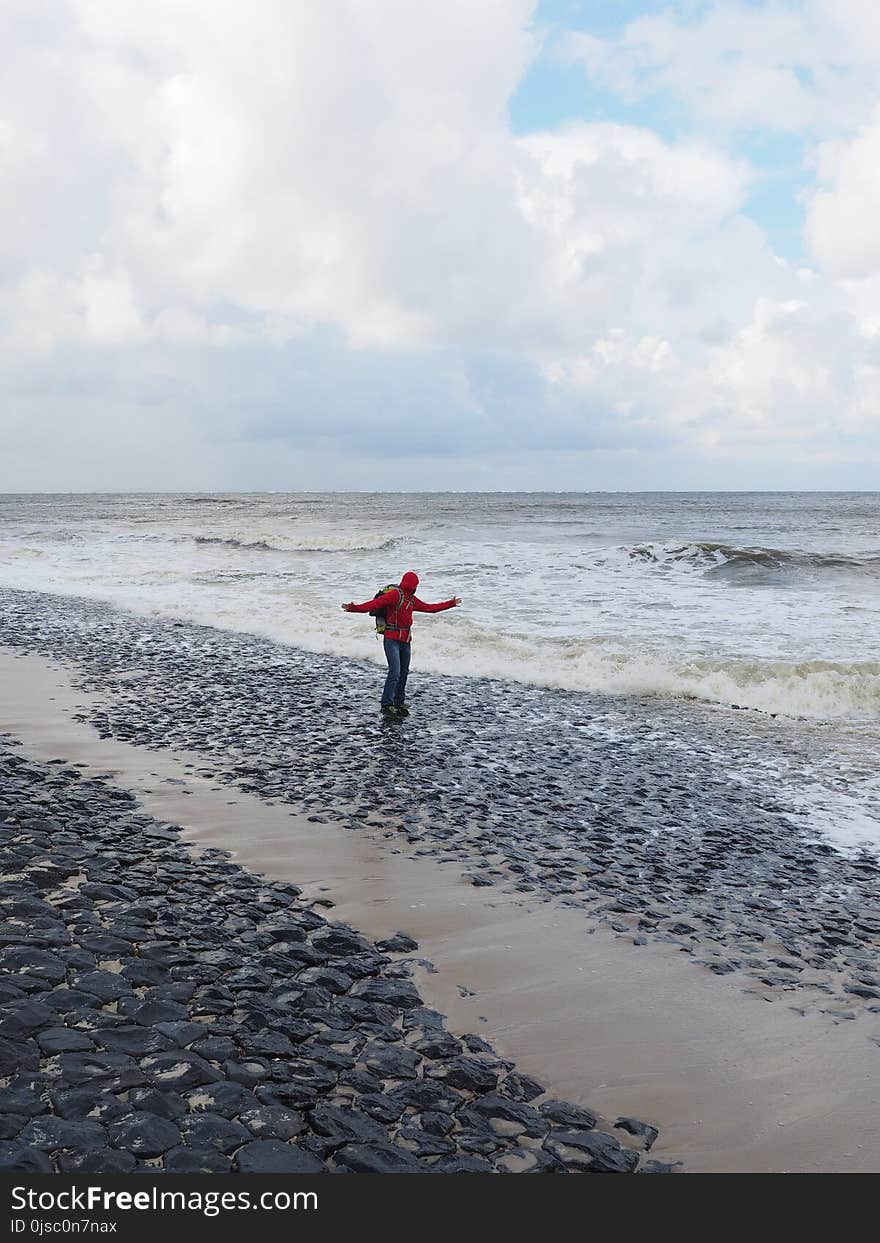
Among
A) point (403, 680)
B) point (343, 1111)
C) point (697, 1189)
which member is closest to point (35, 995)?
point (343, 1111)

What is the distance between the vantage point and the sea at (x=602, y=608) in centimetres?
1409

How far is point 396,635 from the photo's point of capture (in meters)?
13.3

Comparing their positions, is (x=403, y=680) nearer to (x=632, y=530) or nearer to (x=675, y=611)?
(x=675, y=611)

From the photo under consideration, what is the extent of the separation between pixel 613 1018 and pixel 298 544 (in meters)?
51.6

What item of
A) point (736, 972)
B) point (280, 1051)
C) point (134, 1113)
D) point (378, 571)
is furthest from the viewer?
point (378, 571)

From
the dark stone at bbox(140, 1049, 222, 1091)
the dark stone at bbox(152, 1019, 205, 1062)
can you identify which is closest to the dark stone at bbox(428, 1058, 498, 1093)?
the dark stone at bbox(140, 1049, 222, 1091)

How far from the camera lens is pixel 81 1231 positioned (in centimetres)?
327

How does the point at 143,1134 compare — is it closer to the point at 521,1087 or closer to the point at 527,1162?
the point at 527,1162

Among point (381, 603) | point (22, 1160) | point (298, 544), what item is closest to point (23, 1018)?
point (22, 1160)

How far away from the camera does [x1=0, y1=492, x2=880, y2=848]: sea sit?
14086mm

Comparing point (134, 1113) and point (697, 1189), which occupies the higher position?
point (134, 1113)

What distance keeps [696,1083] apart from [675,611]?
2143 cm

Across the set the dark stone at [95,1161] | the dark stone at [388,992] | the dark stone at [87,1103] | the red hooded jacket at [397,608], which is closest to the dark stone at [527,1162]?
the dark stone at [388,992]

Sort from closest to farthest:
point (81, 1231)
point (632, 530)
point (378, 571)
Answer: point (81, 1231), point (378, 571), point (632, 530)
